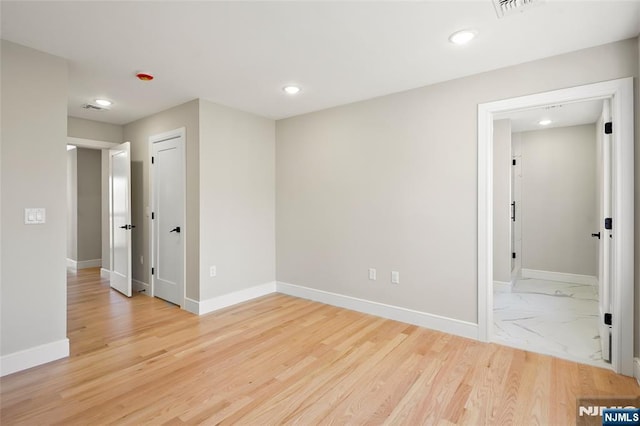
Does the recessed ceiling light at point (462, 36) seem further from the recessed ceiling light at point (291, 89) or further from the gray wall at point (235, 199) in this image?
the gray wall at point (235, 199)

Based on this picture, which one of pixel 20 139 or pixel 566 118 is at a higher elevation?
pixel 566 118

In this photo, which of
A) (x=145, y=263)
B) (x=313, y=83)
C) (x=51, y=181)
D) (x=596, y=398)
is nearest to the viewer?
(x=596, y=398)

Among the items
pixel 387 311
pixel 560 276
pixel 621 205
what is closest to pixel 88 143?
pixel 387 311

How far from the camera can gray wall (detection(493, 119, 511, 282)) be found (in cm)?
450

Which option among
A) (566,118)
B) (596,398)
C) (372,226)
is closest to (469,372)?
(596,398)

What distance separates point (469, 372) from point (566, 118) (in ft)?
13.7

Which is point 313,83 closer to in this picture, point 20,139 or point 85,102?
point 20,139

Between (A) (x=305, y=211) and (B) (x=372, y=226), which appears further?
(A) (x=305, y=211)

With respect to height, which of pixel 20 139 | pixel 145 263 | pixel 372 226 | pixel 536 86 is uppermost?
pixel 536 86

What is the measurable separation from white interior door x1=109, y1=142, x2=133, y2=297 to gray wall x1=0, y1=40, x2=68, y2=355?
1806 mm

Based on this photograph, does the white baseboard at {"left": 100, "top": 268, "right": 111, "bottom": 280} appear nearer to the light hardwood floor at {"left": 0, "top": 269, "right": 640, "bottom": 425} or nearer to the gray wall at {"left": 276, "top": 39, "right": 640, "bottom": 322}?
the light hardwood floor at {"left": 0, "top": 269, "right": 640, "bottom": 425}

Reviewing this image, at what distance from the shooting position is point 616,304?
2.40 metres

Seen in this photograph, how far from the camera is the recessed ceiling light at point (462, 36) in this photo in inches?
→ 89.8

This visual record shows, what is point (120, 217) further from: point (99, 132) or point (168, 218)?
point (99, 132)
